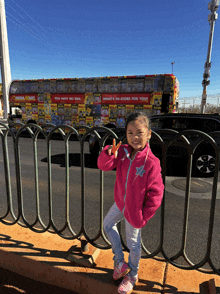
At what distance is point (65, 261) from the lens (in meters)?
1.96

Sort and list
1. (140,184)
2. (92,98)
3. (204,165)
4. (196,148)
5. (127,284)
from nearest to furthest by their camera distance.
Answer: (140,184) → (127,284) → (204,165) → (196,148) → (92,98)

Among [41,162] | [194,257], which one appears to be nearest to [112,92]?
[41,162]

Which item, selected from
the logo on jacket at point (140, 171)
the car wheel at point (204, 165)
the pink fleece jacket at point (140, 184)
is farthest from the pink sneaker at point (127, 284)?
the car wheel at point (204, 165)

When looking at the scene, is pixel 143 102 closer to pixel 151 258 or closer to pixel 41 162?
pixel 41 162

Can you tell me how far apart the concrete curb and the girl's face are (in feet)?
3.80

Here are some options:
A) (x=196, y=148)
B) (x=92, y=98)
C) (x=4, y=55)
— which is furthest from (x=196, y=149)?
(x=4, y=55)

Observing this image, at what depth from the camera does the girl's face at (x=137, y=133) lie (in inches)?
59.7

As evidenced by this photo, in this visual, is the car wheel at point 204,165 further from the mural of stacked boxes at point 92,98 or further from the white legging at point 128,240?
the mural of stacked boxes at point 92,98

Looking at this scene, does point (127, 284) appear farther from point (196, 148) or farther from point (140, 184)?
point (196, 148)

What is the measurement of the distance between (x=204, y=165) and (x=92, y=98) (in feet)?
29.3

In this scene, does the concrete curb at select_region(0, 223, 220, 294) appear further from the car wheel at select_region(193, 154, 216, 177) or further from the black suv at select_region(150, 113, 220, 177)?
the car wheel at select_region(193, 154, 216, 177)

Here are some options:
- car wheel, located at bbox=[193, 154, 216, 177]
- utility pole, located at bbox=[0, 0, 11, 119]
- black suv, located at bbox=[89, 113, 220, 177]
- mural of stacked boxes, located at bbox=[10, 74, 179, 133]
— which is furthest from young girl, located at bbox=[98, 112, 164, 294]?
utility pole, located at bbox=[0, 0, 11, 119]

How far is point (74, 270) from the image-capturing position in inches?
72.8

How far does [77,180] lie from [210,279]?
376 centimetres
